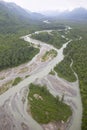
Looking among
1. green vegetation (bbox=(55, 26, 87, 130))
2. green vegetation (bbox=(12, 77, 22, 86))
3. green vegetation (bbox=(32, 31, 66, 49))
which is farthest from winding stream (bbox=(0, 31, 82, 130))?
green vegetation (bbox=(32, 31, 66, 49))

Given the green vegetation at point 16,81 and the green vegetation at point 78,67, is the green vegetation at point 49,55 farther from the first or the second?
the green vegetation at point 16,81

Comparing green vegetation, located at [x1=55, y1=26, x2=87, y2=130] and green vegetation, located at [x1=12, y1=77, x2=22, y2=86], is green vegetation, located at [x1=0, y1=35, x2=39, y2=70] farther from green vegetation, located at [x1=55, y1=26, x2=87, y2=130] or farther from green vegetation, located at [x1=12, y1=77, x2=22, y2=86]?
green vegetation, located at [x1=55, y1=26, x2=87, y2=130]

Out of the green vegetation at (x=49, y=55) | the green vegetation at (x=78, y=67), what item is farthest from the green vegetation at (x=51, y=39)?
the green vegetation at (x=49, y=55)

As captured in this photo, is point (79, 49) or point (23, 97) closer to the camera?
point (23, 97)

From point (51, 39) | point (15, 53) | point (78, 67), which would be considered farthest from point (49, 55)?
point (51, 39)

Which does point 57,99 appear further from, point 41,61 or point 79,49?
point 79,49

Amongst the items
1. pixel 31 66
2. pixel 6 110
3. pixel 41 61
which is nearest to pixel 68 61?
pixel 41 61
